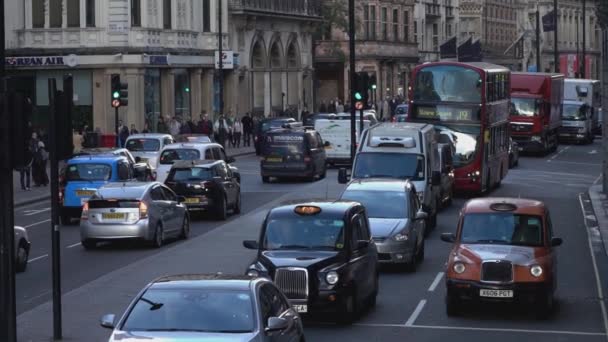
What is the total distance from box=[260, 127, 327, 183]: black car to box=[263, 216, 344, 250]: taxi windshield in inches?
1071

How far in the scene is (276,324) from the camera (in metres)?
12.8

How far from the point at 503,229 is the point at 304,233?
3.04 m

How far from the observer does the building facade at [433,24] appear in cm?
10994

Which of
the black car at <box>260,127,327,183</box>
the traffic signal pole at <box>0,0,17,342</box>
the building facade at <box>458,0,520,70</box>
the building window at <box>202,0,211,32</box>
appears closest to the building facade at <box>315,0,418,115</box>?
the building facade at <box>458,0,520,70</box>

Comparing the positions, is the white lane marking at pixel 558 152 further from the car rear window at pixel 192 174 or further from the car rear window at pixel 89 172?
the car rear window at pixel 89 172

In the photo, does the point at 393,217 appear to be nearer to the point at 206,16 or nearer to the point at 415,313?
the point at 415,313

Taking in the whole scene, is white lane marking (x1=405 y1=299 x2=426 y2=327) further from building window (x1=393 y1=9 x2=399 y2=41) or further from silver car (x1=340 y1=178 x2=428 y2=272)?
building window (x1=393 y1=9 x2=399 y2=41)

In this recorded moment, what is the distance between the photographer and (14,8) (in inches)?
2461

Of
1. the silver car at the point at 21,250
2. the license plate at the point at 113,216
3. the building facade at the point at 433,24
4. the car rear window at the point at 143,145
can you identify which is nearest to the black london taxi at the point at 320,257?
the silver car at the point at 21,250

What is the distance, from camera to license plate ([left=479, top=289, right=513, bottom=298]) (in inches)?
779

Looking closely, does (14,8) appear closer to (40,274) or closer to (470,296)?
(40,274)

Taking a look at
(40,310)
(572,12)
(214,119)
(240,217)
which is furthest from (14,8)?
(572,12)

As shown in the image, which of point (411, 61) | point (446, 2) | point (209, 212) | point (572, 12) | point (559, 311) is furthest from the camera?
point (572, 12)

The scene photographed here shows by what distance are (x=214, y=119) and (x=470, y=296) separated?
2100 inches
